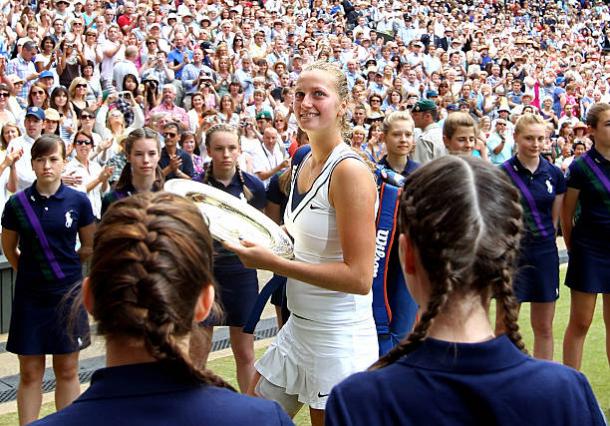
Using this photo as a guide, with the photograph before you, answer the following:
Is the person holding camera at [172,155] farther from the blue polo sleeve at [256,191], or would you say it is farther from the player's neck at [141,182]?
the player's neck at [141,182]

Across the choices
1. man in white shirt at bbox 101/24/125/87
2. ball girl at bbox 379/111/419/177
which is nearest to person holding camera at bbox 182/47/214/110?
man in white shirt at bbox 101/24/125/87

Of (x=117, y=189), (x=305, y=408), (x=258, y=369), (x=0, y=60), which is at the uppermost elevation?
(x=0, y=60)

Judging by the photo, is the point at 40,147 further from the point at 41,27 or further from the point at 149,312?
the point at 41,27

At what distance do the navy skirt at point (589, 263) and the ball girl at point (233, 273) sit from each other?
177 centimetres

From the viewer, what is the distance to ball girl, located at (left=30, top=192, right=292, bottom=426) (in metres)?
1.46

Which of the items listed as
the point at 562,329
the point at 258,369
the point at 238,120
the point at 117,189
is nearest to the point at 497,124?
the point at 238,120

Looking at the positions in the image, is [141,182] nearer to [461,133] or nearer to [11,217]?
[11,217]

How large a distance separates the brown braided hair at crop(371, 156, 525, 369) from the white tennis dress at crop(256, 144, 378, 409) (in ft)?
4.16

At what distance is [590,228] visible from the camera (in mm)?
4848

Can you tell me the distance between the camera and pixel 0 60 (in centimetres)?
1039

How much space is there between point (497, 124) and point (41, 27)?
6735mm

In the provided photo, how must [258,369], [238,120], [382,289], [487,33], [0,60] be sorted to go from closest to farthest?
[258,369] < [382,289] < [0,60] < [238,120] < [487,33]

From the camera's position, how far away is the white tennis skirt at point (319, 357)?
2910 mm

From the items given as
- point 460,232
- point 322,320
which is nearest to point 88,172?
point 322,320
